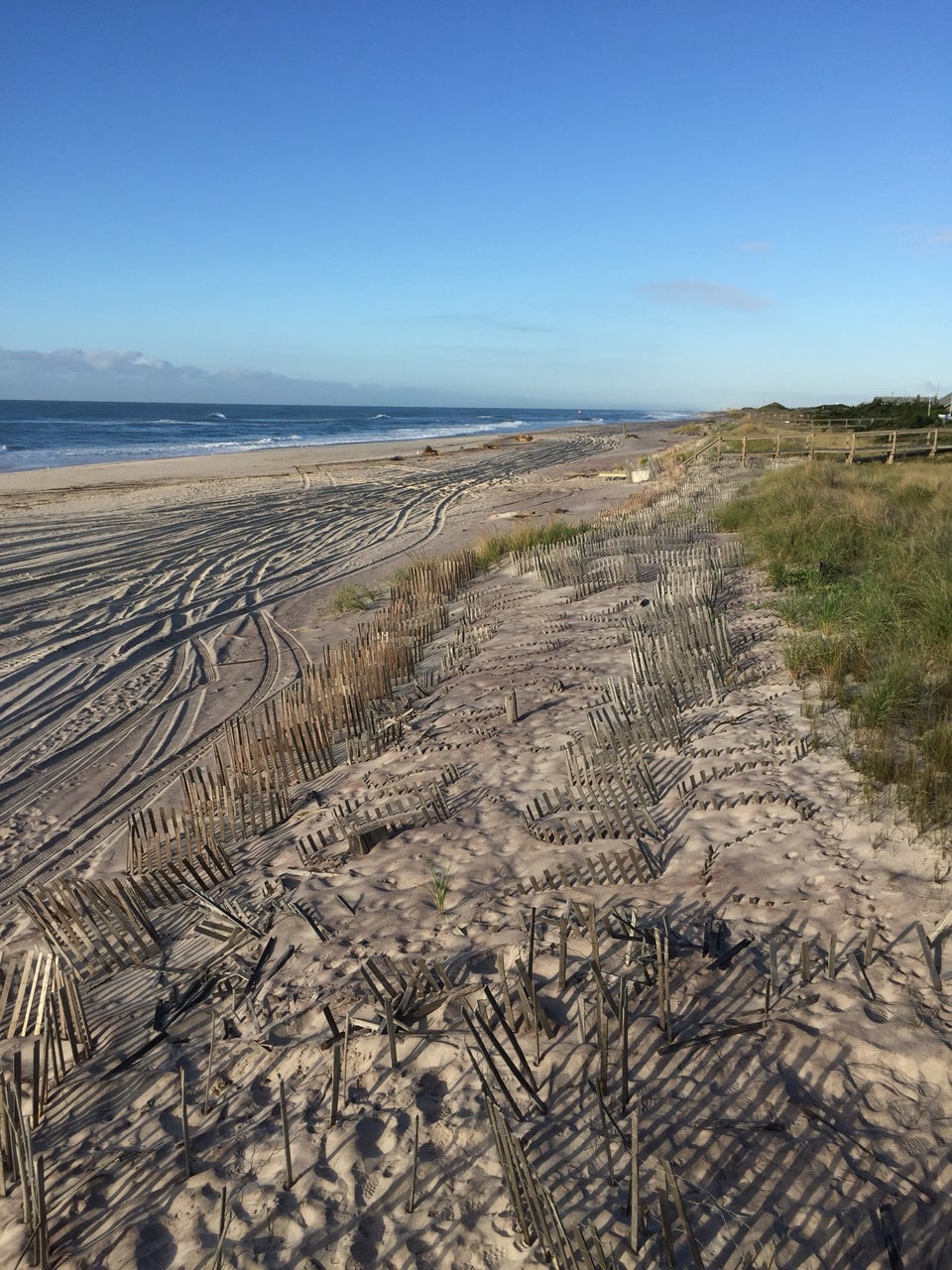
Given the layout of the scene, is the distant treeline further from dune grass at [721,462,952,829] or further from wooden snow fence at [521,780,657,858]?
wooden snow fence at [521,780,657,858]

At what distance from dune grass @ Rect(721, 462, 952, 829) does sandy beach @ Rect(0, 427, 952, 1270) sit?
239 mm

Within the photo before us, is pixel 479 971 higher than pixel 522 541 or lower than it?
lower

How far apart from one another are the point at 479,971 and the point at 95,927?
210 centimetres

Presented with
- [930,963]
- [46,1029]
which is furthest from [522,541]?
[46,1029]

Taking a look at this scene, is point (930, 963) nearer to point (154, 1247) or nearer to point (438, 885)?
point (438, 885)

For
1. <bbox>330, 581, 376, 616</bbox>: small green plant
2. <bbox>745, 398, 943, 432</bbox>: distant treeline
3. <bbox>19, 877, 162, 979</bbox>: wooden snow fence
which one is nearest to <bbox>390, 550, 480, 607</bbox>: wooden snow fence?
<bbox>330, 581, 376, 616</bbox>: small green plant

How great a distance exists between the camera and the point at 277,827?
17.4 ft

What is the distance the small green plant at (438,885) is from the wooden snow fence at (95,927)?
1.39 m

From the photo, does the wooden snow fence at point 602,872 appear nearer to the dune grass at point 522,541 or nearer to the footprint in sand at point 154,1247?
the footprint in sand at point 154,1247

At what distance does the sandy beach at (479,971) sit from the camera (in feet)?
7.64

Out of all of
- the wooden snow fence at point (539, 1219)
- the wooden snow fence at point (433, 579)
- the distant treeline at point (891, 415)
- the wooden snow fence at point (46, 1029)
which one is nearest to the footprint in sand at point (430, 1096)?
the wooden snow fence at point (539, 1219)

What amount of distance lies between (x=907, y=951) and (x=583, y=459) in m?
33.1

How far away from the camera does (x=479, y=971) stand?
10.9 ft

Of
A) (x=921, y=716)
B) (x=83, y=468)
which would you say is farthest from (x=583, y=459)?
(x=921, y=716)
